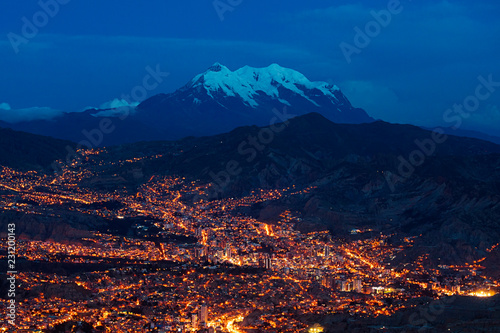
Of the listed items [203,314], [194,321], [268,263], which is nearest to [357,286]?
[268,263]

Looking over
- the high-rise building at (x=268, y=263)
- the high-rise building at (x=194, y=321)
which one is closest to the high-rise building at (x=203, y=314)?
the high-rise building at (x=194, y=321)

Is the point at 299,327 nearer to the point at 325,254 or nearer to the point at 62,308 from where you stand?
the point at 62,308

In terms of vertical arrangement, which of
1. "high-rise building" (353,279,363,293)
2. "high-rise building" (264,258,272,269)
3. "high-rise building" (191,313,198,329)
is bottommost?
"high-rise building" (191,313,198,329)

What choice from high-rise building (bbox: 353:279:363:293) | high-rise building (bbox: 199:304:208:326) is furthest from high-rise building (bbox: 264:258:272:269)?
high-rise building (bbox: 199:304:208:326)

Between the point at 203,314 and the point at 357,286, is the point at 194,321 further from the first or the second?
the point at 357,286

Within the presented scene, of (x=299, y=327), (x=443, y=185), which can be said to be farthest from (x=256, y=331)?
(x=443, y=185)

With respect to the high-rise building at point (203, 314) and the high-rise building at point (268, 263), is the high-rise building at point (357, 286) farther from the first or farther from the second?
the high-rise building at point (203, 314)

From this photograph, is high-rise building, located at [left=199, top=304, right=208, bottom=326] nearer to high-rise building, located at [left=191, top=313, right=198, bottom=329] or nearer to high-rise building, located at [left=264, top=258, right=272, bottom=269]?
high-rise building, located at [left=191, top=313, right=198, bottom=329]

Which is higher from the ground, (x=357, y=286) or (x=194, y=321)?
(x=357, y=286)

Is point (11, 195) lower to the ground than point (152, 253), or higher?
higher

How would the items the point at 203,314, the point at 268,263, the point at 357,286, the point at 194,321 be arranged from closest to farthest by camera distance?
1. the point at 194,321
2. the point at 203,314
3. the point at 357,286
4. the point at 268,263

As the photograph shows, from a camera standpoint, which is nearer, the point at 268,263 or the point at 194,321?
the point at 194,321
